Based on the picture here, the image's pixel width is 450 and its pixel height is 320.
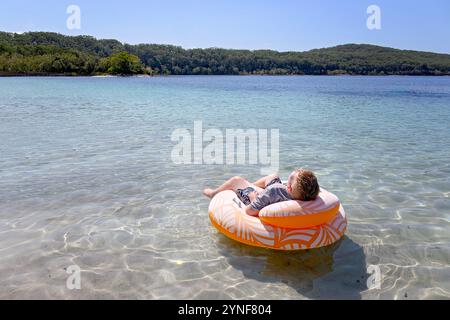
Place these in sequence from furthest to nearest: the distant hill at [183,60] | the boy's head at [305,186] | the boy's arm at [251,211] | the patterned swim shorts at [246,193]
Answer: the distant hill at [183,60] < the patterned swim shorts at [246,193] < the boy's arm at [251,211] < the boy's head at [305,186]

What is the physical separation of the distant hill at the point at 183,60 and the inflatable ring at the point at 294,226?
127388 mm

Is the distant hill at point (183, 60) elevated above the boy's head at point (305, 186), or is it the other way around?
the distant hill at point (183, 60)

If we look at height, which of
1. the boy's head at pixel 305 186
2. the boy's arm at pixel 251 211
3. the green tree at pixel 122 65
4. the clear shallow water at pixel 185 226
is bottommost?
the clear shallow water at pixel 185 226

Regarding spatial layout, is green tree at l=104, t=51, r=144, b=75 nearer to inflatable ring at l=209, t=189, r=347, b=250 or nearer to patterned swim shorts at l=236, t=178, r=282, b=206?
patterned swim shorts at l=236, t=178, r=282, b=206

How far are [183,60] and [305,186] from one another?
175622 mm

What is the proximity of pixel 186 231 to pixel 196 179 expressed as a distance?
126 inches

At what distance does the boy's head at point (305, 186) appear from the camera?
5.48m

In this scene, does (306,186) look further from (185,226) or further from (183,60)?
(183,60)

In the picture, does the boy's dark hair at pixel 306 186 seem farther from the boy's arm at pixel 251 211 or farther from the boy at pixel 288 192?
the boy's arm at pixel 251 211

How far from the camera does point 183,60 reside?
17412 cm

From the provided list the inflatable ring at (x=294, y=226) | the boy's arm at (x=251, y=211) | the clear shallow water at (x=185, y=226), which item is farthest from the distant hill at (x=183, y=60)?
the inflatable ring at (x=294, y=226)

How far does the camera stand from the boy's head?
548 cm

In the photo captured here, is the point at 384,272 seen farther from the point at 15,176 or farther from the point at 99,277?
the point at 15,176

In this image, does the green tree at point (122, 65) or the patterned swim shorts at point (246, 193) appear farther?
the green tree at point (122, 65)
